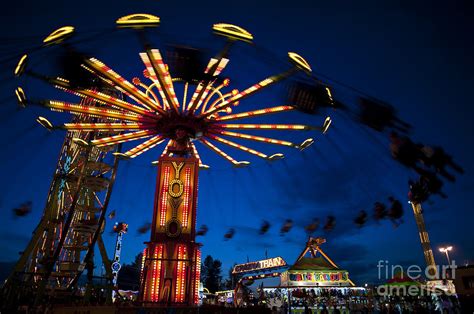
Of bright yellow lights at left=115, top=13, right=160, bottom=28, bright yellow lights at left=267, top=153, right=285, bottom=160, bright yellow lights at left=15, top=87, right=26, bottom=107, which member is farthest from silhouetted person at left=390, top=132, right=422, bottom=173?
bright yellow lights at left=15, top=87, right=26, bottom=107

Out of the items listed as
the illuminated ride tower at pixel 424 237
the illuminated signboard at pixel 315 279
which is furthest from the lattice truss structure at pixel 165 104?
the illuminated ride tower at pixel 424 237

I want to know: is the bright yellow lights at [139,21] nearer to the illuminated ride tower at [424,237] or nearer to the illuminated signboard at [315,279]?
the illuminated signboard at [315,279]

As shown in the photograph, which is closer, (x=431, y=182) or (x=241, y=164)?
(x=431, y=182)

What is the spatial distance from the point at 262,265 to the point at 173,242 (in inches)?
833

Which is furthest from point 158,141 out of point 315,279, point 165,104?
point 315,279

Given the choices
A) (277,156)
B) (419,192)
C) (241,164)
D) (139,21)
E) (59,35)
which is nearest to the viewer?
(419,192)

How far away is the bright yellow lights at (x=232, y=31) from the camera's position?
15.1 meters

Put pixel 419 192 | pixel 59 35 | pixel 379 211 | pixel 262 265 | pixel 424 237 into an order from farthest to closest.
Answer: pixel 262 265 → pixel 424 237 → pixel 379 211 → pixel 59 35 → pixel 419 192

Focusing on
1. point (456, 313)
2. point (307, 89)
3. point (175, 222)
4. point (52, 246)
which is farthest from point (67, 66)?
point (456, 313)

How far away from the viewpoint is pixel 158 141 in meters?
23.4

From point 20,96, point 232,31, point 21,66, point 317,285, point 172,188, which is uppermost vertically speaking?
point 232,31

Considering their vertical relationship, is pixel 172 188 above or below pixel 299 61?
below

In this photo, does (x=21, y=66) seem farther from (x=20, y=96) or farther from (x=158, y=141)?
(x=158, y=141)

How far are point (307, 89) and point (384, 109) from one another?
5.65 meters
